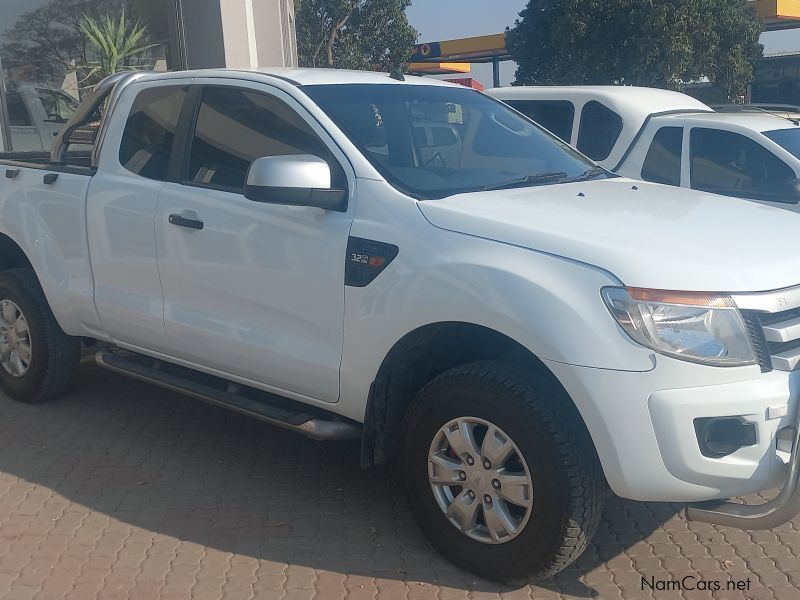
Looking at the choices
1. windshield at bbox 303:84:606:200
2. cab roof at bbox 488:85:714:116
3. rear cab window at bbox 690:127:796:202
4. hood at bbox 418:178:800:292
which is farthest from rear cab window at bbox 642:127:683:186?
hood at bbox 418:178:800:292

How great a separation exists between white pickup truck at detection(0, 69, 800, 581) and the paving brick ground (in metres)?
0.37

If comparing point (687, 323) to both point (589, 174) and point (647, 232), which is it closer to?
point (647, 232)

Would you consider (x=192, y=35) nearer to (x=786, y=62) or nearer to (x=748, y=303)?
(x=748, y=303)

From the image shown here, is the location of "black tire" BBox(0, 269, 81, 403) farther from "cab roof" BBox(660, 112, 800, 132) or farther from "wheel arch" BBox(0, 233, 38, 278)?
"cab roof" BBox(660, 112, 800, 132)

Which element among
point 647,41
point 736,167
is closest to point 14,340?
point 736,167

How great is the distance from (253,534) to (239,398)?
2.07 feet

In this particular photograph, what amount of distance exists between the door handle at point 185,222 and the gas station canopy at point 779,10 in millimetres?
28270

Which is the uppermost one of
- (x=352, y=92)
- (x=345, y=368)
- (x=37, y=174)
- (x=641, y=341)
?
(x=352, y=92)

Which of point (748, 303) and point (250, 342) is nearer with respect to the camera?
point (748, 303)

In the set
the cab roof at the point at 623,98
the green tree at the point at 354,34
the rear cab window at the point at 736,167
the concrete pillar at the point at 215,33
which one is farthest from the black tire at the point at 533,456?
the green tree at the point at 354,34

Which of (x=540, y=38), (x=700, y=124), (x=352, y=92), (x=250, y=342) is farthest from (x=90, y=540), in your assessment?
(x=540, y=38)

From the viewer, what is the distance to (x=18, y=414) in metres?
5.63

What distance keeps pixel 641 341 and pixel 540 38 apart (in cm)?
2577

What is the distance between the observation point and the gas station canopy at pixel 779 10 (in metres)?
28.8
